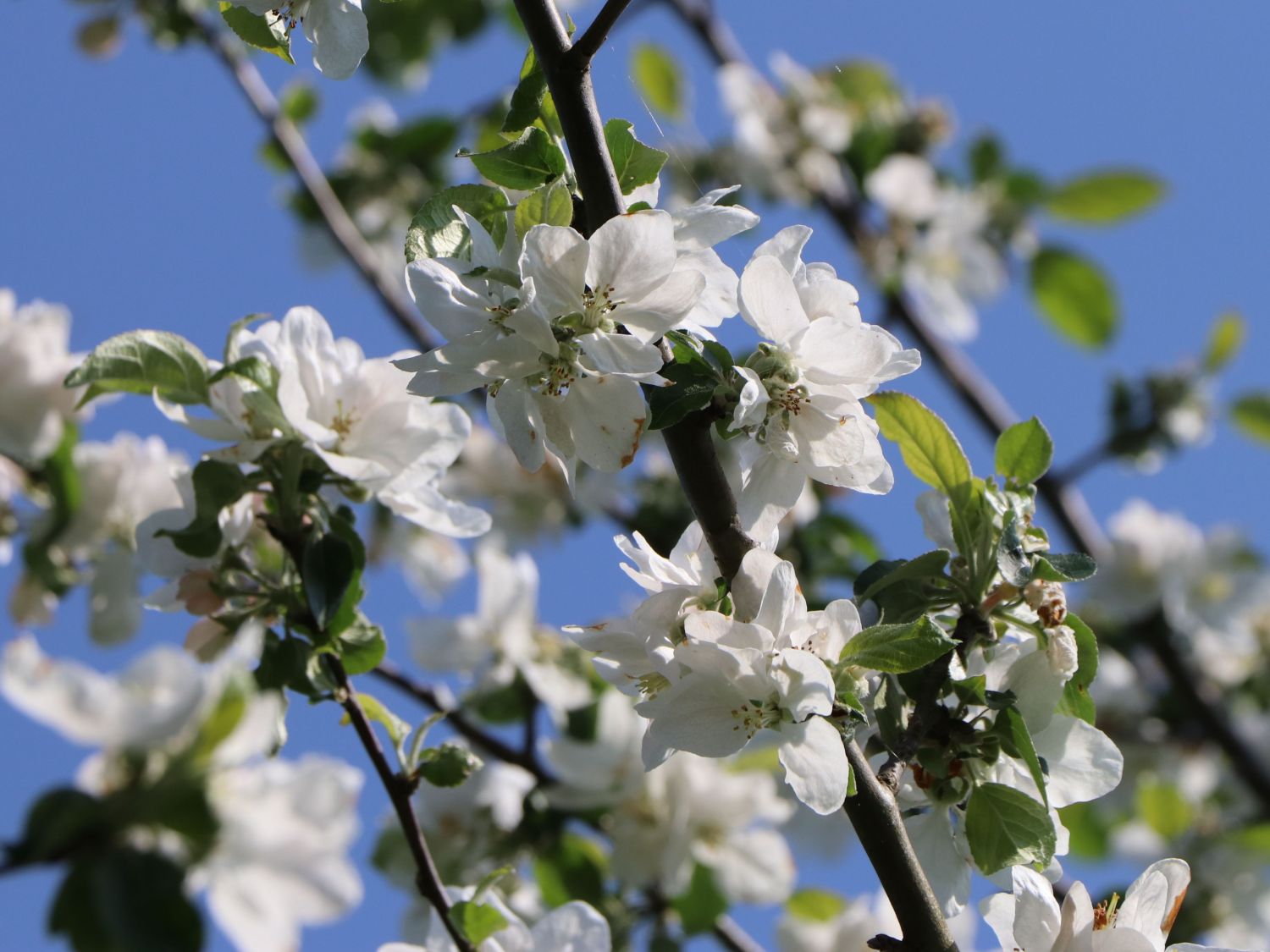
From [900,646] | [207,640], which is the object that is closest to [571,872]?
[207,640]

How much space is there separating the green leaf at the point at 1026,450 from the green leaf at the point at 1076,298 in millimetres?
2722

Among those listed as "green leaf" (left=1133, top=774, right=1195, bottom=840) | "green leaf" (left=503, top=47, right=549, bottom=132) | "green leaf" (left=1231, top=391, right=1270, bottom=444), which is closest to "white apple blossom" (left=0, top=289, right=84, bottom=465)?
"green leaf" (left=503, top=47, right=549, bottom=132)

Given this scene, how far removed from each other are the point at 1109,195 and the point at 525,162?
318cm

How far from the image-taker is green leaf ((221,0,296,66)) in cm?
125

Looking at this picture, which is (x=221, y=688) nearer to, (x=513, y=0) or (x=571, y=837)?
(x=513, y=0)

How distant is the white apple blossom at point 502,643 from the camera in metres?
2.40

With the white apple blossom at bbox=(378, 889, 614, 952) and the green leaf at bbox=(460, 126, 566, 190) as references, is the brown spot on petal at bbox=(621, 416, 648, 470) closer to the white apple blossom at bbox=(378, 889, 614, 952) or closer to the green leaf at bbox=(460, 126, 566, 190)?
the green leaf at bbox=(460, 126, 566, 190)

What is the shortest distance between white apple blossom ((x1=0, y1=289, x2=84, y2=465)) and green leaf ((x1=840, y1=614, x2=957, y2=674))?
4.55ft

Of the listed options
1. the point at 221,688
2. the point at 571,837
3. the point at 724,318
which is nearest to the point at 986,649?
the point at 724,318

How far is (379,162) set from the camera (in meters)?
3.82

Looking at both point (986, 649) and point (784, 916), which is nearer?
point (986, 649)

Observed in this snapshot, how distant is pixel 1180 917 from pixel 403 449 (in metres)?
2.37

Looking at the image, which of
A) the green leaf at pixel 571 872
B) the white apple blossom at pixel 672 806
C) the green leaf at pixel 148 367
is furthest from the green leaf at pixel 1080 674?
the green leaf at pixel 571 872

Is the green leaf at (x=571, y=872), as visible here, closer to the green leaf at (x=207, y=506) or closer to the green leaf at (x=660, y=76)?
the green leaf at (x=207, y=506)
